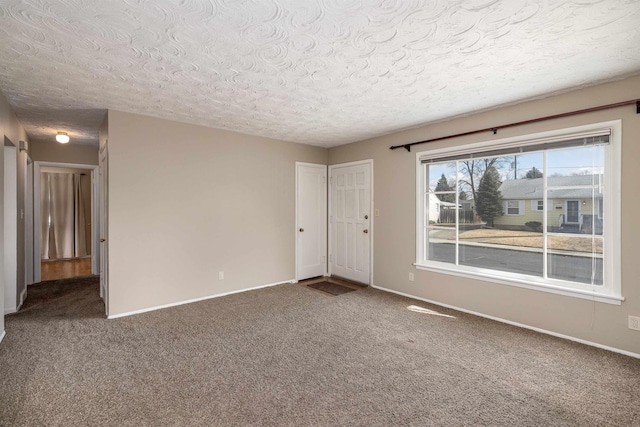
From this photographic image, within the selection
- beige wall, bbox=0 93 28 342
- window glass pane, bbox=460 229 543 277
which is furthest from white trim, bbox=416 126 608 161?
beige wall, bbox=0 93 28 342

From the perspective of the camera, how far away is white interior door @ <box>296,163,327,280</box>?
5.39 m

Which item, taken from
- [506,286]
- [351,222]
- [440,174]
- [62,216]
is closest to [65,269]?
[62,216]

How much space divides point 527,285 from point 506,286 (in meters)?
0.21

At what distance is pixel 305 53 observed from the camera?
2.23 metres

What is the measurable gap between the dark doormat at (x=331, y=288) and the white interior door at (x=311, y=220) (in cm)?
40

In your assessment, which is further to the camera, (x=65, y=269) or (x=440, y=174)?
(x=65, y=269)

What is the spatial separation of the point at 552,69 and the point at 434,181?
194 cm

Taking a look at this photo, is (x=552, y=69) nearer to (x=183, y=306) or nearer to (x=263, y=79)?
(x=263, y=79)

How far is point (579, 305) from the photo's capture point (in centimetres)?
292

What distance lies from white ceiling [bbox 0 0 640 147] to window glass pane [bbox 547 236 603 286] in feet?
4.92

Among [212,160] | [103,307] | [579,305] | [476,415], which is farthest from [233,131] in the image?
[579,305]

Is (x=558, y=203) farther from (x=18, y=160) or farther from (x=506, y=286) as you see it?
(x=18, y=160)

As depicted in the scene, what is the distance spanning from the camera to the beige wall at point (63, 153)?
16.9ft

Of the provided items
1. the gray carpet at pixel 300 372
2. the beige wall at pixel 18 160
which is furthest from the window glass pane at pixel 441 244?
the beige wall at pixel 18 160
